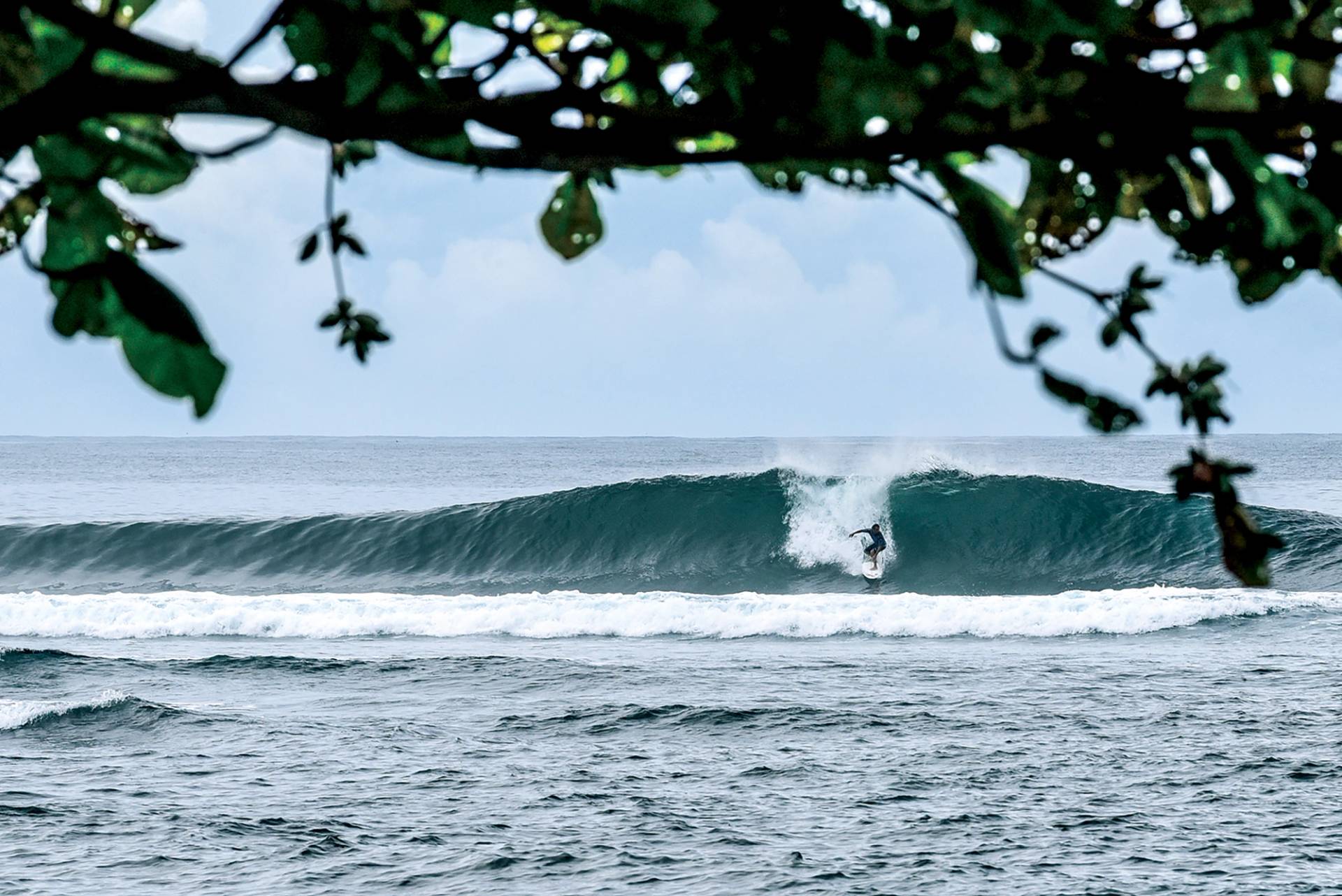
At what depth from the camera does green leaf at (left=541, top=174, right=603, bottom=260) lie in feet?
5.35

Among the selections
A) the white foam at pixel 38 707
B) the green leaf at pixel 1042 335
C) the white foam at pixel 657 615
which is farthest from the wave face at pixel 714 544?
the green leaf at pixel 1042 335

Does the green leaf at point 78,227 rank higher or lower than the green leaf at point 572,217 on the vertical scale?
lower

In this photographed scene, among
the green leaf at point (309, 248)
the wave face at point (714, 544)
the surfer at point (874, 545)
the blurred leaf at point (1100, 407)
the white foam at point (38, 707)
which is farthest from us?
the wave face at point (714, 544)

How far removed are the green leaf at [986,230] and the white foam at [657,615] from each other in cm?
1594

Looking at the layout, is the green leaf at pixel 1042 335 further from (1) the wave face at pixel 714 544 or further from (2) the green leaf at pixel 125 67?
(1) the wave face at pixel 714 544

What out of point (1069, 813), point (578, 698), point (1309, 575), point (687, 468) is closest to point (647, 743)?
point (578, 698)

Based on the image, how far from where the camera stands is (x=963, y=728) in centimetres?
1005

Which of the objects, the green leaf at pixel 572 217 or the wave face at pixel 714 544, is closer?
the green leaf at pixel 572 217

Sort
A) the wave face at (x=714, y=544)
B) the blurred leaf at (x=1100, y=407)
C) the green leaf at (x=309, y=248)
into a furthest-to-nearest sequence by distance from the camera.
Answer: the wave face at (x=714, y=544)
the green leaf at (x=309, y=248)
the blurred leaf at (x=1100, y=407)

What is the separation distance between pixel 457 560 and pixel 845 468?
8.82 m

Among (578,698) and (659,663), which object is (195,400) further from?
(659,663)

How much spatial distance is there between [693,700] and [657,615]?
672 centimetres

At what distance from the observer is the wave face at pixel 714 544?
23812 millimetres

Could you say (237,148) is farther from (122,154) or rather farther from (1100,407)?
(1100,407)
